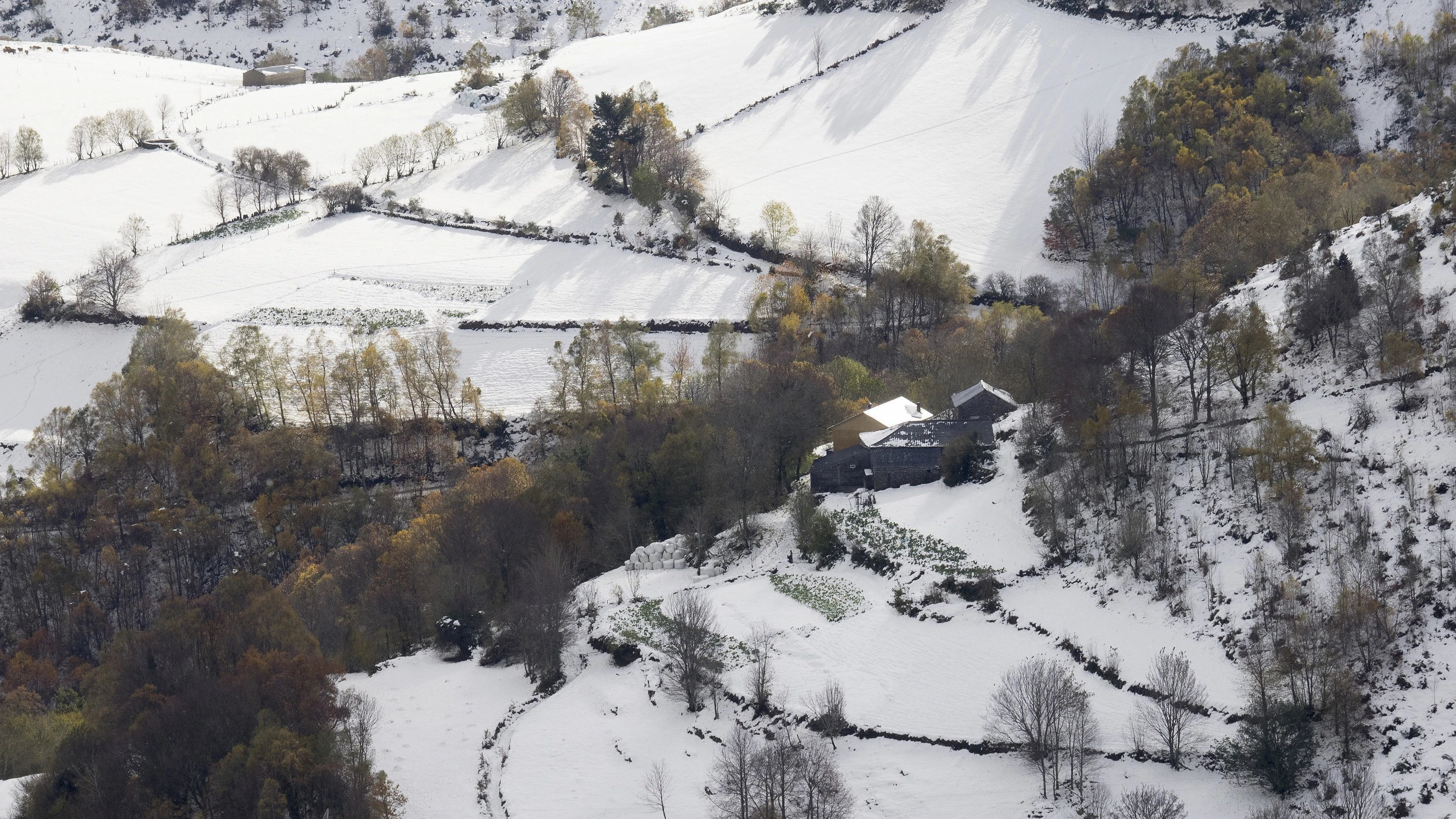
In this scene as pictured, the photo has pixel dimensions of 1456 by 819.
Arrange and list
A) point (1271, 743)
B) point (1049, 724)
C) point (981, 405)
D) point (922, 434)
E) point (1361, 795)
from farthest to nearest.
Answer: point (981, 405), point (922, 434), point (1049, 724), point (1271, 743), point (1361, 795)

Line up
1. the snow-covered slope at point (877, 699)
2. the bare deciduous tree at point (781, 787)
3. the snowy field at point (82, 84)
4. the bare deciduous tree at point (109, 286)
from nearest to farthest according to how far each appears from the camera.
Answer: the bare deciduous tree at point (781, 787) < the snow-covered slope at point (877, 699) < the bare deciduous tree at point (109, 286) < the snowy field at point (82, 84)

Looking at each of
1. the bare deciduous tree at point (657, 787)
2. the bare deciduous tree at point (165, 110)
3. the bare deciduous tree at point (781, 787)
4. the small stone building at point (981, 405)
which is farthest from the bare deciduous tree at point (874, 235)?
the bare deciduous tree at point (165, 110)

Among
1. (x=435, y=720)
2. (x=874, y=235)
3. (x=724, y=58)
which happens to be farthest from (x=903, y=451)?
(x=724, y=58)

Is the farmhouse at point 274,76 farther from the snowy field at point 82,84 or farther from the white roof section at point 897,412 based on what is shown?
the white roof section at point 897,412

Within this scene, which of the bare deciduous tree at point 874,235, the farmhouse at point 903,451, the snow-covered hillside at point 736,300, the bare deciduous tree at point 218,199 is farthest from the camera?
the bare deciduous tree at point 218,199

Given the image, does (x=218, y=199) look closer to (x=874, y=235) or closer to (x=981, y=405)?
(x=874, y=235)

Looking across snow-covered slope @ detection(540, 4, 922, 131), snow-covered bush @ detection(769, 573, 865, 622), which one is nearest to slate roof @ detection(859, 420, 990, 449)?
snow-covered bush @ detection(769, 573, 865, 622)

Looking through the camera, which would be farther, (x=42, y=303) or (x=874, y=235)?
(x=874, y=235)
